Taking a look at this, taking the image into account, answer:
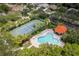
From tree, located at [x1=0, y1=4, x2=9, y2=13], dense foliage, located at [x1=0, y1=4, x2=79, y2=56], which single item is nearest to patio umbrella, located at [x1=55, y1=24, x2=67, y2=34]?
dense foliage, located at [x1=0, y1=4, x2=79, y2=56]

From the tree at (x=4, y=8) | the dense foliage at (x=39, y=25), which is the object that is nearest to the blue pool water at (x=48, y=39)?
the dense foliage at (x=39, y=25)

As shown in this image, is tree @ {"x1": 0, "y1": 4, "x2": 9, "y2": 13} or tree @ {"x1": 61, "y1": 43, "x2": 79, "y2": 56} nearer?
tree @ {"x1": 61, "y1": 43, "x2": 79, "y2": 56}

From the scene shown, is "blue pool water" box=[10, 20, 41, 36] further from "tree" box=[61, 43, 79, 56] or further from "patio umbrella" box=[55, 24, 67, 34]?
"tree" box=[61, 43, 79, 56]

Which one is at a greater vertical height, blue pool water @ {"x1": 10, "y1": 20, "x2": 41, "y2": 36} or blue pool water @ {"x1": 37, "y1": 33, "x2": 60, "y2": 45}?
blue pool water @ {"x1": 10, "y1": 20, "x2": 41, "y2": 36}

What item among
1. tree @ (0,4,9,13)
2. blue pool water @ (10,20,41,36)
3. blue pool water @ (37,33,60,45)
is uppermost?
tree @ (0,4,9,13)

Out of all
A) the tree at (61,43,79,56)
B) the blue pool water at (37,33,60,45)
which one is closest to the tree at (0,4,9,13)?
the blue pool water at (37,33,60,45)

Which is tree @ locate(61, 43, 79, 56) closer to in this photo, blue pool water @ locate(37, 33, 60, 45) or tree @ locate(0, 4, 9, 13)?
blue pool water @ locate(37, 33, 60, 45)

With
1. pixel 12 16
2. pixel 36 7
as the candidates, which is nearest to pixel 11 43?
pixel 12 16

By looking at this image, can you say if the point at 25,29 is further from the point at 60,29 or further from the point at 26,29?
A: the point at 60,29

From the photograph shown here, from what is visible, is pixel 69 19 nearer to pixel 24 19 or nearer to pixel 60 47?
pixel 60 47
